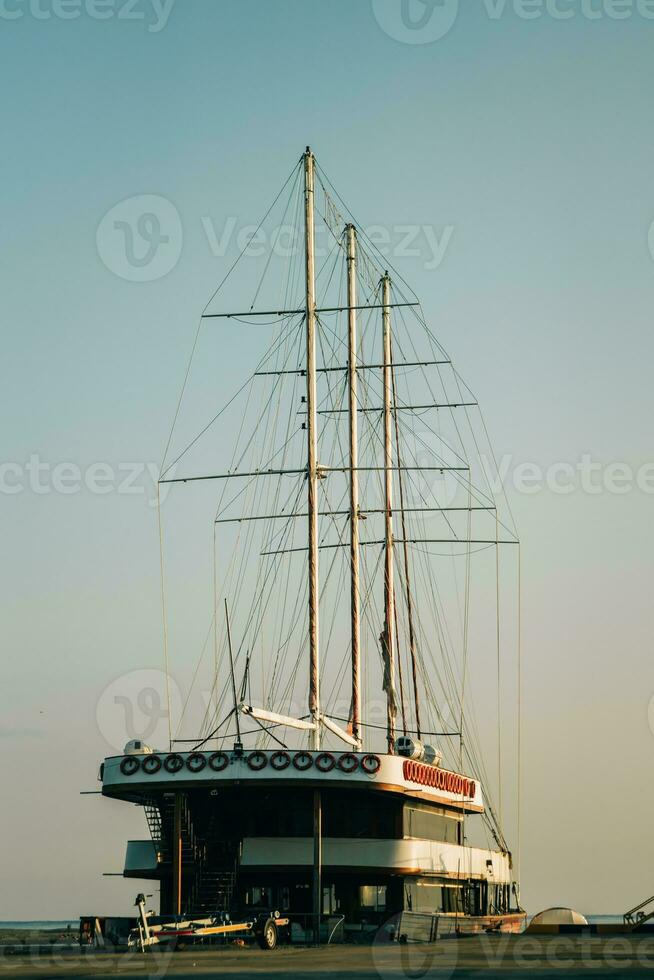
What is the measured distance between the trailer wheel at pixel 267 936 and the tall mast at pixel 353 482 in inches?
488

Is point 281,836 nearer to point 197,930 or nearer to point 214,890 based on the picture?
point 214,890

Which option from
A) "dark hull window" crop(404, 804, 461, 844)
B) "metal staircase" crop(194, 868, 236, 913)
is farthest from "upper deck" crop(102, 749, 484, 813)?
"metal staircase" crop(194, 868, 236, 913)

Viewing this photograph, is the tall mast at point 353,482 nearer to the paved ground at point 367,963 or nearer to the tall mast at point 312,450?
the tall mast at point 312,450

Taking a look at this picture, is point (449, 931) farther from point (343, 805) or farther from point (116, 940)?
point (116, 940)

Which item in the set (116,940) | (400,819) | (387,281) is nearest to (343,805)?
(400,819)

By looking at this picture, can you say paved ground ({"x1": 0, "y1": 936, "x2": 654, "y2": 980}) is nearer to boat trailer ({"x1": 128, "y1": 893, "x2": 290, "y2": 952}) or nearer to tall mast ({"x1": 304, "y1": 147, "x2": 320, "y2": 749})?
boat trailer ({"x1": 128, "y1": 893, "x2": 290, "y2": 952})

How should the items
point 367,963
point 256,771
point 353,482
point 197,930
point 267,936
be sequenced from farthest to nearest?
point 353,482 → point 256,771 → point 267,936 → point 197,930 → point 367,963

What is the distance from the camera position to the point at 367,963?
30.9m

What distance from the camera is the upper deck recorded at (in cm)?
4091

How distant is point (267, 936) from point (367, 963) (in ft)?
20.9

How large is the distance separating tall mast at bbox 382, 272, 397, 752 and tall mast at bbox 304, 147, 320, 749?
5.86 m

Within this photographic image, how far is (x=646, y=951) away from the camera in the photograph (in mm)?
35469

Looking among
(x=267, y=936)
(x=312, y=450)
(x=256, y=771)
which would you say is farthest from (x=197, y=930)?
(x=312, y=450)

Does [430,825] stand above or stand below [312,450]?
below
